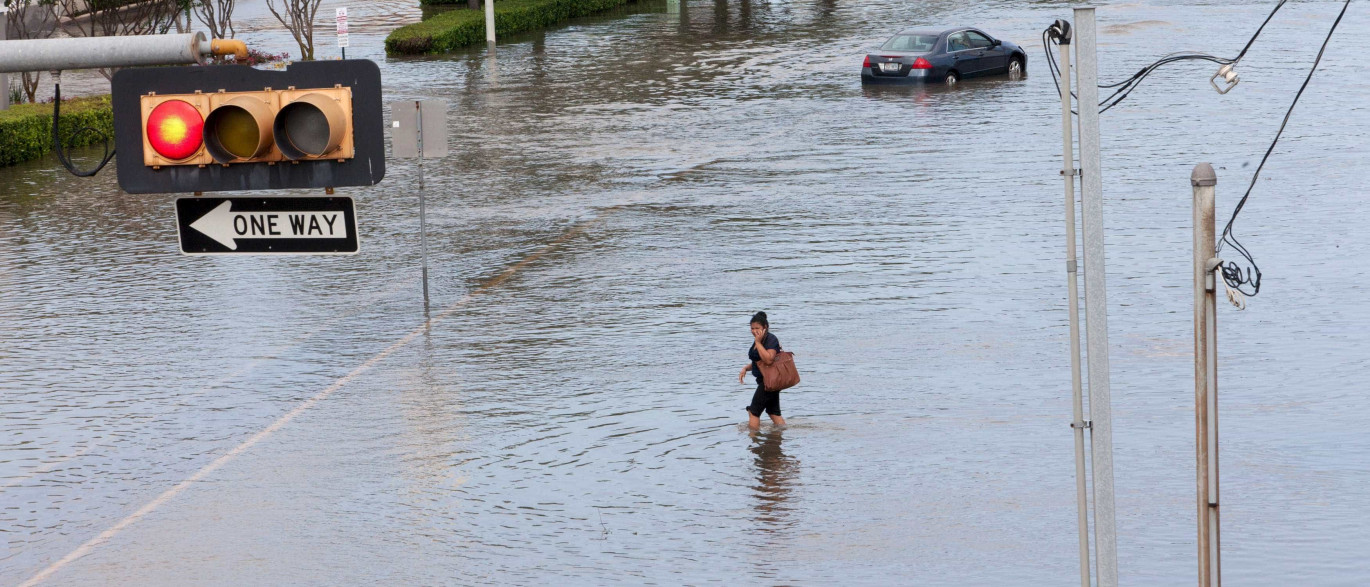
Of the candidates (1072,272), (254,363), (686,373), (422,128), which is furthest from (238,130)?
(422,128)

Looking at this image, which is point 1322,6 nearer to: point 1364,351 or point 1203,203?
point 1364,351

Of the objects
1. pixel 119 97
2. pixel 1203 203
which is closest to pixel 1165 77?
pixel 1203 203

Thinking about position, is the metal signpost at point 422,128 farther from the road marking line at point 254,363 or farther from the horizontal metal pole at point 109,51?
the horizontal metal pole at point 109,51

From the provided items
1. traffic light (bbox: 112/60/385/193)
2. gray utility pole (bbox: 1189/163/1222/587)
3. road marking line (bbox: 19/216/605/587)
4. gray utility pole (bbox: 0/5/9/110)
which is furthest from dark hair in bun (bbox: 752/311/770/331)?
gray utility pole (bbox: 0/5/9/110)

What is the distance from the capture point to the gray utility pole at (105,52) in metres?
4.42

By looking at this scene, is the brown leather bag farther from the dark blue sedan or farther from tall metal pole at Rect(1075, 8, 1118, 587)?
the dark blue sedan

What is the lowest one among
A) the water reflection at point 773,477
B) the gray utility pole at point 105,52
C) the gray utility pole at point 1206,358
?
the water reflection at point 773,477

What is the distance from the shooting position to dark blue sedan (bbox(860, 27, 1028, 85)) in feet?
112

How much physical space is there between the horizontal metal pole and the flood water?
5.40 meters

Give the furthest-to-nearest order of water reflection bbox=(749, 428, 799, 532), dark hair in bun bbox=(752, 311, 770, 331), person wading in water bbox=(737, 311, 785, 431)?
dark hair in bun bbox=(752, 311, 770, 331) → person wading in water bbox=(737, 311, 785, 431) → water reflection bbox=(749, 428, 799, 532)

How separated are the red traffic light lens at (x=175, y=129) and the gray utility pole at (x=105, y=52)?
374 millimetres

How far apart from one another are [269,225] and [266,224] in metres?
0.01

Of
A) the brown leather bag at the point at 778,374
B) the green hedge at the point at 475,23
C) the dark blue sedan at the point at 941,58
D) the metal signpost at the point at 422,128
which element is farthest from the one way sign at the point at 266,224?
the green hedge at the point at 475,23

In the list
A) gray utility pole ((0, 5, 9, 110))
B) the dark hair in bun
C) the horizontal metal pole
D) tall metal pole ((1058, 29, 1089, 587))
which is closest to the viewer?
the horizontal metal pole
